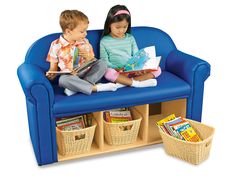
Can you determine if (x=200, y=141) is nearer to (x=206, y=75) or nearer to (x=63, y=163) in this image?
(x=206, y=75)

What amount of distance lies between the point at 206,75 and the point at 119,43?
848 millimetres

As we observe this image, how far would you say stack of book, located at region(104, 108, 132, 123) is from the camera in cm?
359

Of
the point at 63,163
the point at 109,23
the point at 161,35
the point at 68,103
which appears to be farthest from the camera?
the point at 161,35

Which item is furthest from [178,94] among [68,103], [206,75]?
[68,103]

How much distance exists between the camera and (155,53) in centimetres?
374

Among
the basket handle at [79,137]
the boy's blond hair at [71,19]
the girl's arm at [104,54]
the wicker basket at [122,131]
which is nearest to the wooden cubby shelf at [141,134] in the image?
the wicker basket at [122,131]

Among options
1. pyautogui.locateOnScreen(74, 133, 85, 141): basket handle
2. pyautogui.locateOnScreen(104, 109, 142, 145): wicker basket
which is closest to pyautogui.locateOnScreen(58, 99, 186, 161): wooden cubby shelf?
pyautogui.locateOnScreen(104, 109, 142, 145): wicker basket

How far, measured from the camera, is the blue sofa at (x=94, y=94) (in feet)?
10.2

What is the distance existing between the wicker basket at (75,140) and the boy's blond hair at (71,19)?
85cm

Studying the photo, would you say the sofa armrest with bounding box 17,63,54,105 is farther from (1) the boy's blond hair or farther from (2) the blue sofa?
(1) the boy's blond hair

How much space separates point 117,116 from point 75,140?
1.63ft

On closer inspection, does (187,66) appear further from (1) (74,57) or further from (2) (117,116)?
(1) (74,57)

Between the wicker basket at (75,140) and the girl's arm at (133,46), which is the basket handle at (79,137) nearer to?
the wicker basket at (75,140)

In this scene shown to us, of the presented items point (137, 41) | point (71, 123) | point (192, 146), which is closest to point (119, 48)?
point (137, 41)
